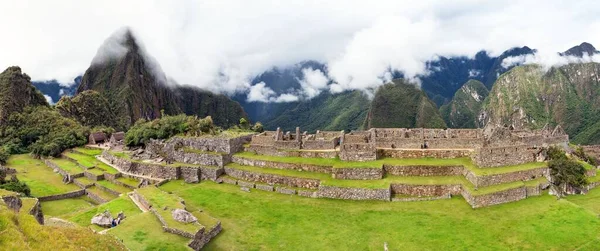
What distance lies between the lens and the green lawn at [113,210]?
20.9 m

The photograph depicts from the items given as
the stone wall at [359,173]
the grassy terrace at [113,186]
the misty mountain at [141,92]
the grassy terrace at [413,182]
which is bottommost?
the grassy terrace at [113,186]

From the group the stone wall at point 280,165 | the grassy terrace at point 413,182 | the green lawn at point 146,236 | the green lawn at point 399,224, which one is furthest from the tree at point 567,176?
the green lawn at point 146,236

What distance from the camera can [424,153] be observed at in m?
26.9

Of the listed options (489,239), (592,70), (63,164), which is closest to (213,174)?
(489,239)

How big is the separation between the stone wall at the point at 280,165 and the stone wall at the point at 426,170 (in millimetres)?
4355

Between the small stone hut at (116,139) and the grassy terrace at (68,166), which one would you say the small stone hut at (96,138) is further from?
the grassy terrace at (68,166)

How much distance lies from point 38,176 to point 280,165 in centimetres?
2535

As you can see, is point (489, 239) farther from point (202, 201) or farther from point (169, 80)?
point (169, 80)

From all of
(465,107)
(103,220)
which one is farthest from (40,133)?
(465,107)

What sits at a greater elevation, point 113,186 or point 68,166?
point 68,166

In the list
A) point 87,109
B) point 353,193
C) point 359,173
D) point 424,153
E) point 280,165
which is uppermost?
point 87,109

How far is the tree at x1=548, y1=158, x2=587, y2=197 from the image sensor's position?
941 inches

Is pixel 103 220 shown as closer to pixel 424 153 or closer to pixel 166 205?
pixel 166 205

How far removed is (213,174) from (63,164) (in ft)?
72.0
